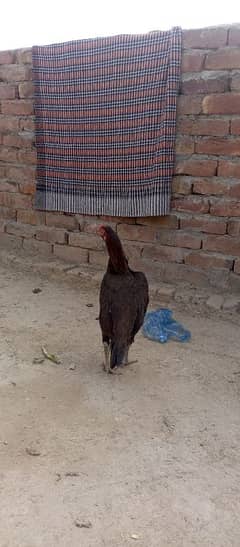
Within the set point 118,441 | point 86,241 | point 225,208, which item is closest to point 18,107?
point 86,241

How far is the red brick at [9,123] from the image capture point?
15.3 ft

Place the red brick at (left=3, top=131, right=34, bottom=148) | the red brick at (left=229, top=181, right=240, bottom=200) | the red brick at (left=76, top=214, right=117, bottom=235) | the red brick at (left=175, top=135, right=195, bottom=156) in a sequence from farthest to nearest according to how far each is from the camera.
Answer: the red brick at (left=3, top=131, right=34, bottom=148) → the red brick at (left=76, top=214, right=117, bottom=235) → the red brick at (left=175, top=135, right=195, bottom=156) → the red brick at (left=229, top=181, right=240, bottom=200)

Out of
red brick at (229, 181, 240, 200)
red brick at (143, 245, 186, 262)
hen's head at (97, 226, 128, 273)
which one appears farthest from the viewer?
red brick at (143, 245, 186, 262)

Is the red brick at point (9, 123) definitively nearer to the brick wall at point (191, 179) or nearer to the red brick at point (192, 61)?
the brick wall at point (191, 179)

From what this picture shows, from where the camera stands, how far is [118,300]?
2.62 metres

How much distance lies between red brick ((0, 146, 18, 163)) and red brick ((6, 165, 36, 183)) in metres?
0.08

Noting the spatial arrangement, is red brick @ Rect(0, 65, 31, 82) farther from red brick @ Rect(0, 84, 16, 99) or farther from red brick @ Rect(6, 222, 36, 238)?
red brick @ Rect(6, 222, 36, 238)

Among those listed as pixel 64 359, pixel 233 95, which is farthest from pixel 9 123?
pixel 64 359

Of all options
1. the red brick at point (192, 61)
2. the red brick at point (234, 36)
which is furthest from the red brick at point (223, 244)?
the red brick at point (234, 36)

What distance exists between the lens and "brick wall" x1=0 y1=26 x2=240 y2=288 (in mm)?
3438

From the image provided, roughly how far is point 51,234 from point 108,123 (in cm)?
130

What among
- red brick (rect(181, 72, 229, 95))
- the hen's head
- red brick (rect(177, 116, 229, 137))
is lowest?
the hen's head

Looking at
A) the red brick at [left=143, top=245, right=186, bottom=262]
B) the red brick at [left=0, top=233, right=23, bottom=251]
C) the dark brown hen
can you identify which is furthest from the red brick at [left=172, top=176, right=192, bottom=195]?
the red brick at [left=0, top=233, right=23, bottom=251]

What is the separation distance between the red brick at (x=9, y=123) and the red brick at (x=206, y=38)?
1929mm
